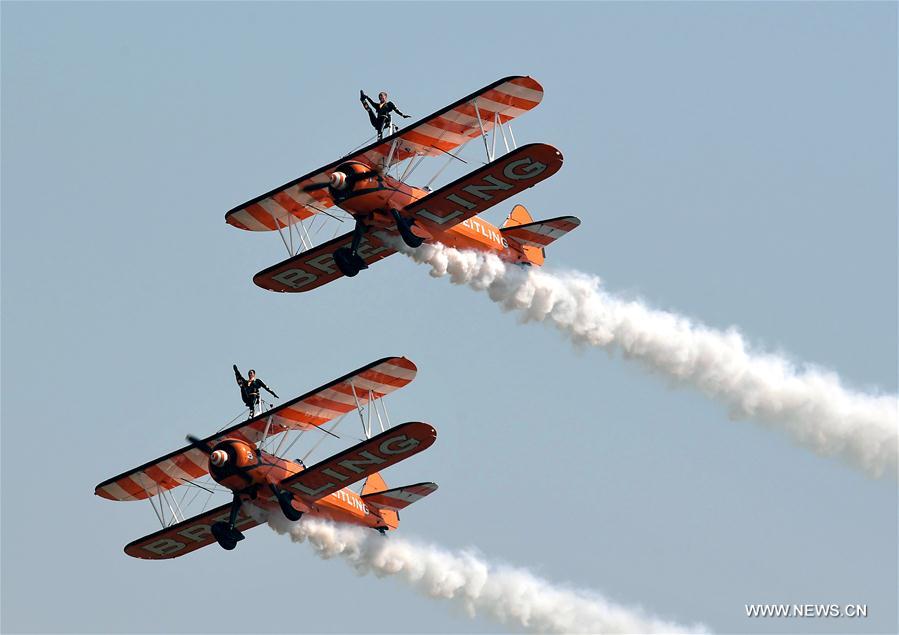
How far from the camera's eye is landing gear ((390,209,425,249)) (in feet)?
164

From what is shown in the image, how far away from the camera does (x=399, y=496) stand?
51.0 metres

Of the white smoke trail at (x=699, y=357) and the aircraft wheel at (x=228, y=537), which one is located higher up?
the white smoke trail at (x=699, y=357)

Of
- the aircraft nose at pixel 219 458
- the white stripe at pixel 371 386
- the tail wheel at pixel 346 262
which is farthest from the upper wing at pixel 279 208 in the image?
the aircraft nose at pixel 219 458

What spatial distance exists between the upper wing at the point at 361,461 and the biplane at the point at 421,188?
484 centimetres

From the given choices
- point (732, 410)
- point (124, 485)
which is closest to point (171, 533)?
point (124, 485)

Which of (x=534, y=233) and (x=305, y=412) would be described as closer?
(x=305, y=412)

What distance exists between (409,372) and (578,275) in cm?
705

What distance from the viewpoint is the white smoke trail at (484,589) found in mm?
51031

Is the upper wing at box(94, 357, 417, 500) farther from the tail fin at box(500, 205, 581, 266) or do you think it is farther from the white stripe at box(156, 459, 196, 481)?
the tail fin at box(500, 205, 581, 266)

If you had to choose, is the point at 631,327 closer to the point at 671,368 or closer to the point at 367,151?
the point at 671,368

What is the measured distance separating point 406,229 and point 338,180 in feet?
5.42

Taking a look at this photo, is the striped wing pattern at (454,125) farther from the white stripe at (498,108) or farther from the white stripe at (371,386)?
the white stripe at (371,386)

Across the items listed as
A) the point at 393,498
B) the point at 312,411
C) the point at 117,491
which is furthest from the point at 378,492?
the point at 117,491

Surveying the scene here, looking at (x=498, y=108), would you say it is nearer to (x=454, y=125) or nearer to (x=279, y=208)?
(x=454, y=125)
